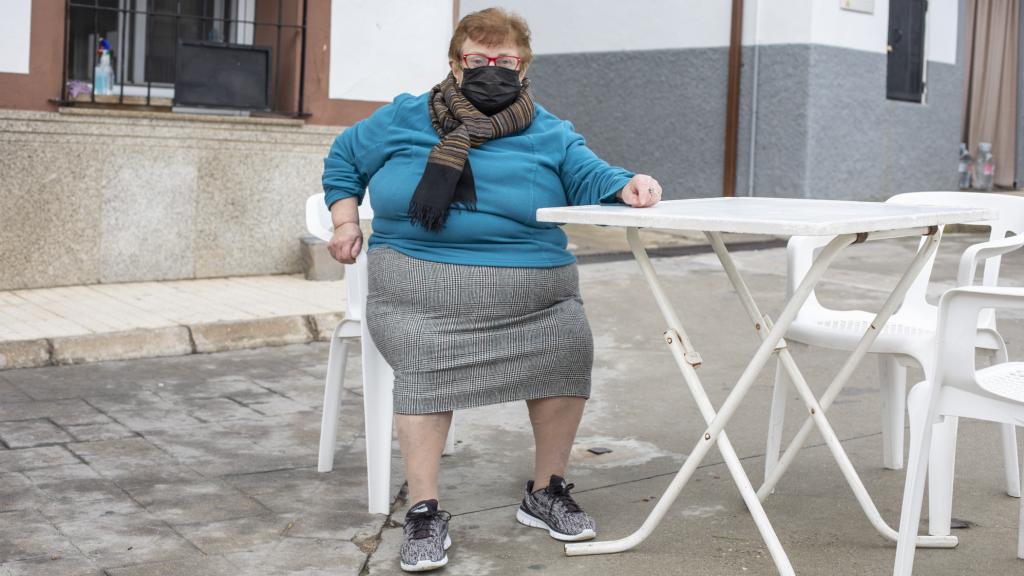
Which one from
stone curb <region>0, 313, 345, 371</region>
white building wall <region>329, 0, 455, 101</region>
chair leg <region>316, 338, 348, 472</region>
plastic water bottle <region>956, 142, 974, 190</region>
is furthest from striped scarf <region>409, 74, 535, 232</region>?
plastic water bottle <region>956, 142, 974, 190</region>

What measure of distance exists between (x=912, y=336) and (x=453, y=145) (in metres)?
1.39

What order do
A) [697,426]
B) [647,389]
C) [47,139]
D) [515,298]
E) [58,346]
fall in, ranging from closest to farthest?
[515,298], [697,426], [647,389], [58,346], [47,139]

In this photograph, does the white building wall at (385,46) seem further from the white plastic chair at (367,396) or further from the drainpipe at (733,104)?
the drainpipe at (733,104)

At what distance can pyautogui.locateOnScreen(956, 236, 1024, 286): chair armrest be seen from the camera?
137 inches

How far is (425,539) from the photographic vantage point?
3123mm

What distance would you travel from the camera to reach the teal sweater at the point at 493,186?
3.29 meters

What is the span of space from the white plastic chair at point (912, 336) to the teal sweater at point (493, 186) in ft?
2.54

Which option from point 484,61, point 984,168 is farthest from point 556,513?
point 984,168

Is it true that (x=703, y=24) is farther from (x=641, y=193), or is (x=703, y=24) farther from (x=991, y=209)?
(x=641, y=193)

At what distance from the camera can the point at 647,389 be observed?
206 inches

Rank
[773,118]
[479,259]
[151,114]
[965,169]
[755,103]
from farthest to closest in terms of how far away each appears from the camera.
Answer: [965,169]
[755,103]
[773,118]
[151,114]
[479,259]

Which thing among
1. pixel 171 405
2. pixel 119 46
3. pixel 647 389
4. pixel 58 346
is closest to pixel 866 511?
pixel 647 389

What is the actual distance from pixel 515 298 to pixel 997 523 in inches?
57.3

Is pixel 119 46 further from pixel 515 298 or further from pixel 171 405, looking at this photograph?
pixel 515 298
